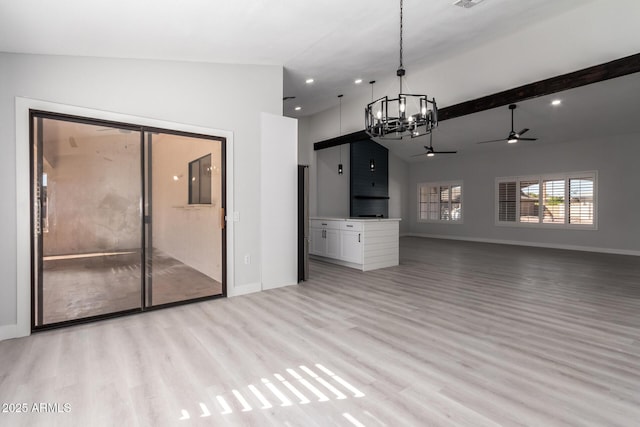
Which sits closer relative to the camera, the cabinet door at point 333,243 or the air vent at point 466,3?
the air vent at point 466,3

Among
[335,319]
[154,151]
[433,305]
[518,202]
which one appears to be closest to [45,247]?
[154,151]

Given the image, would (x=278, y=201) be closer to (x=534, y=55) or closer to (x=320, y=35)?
(x=320, y=35)

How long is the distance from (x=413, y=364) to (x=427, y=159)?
11541 mm

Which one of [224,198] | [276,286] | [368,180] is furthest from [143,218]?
[368,180]

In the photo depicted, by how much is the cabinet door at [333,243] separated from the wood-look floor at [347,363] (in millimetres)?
2111

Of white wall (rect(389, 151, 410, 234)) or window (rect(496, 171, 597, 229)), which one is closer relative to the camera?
window (rect(496, 171, 597, 229))

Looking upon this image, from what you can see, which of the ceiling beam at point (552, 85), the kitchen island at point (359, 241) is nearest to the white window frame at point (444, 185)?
the ceiling beam at point (552, 85)

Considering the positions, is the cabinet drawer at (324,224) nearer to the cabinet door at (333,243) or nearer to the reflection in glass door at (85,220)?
the cabinet door at (333,243)

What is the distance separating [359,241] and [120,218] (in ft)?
12.8

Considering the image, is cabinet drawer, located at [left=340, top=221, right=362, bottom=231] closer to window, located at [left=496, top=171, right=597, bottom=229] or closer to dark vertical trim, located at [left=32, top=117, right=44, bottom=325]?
dark vertical trim, located at [left=32, top=117, right=44, bottom=325]

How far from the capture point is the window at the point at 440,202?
1226cm

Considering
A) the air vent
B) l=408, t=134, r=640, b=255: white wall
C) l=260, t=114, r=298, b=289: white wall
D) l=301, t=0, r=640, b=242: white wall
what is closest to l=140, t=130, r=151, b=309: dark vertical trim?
l=260, t=114, r=298, b=289: white wall

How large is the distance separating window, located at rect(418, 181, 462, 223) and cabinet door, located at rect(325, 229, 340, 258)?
7.38m

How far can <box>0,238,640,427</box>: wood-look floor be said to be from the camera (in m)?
1.94
